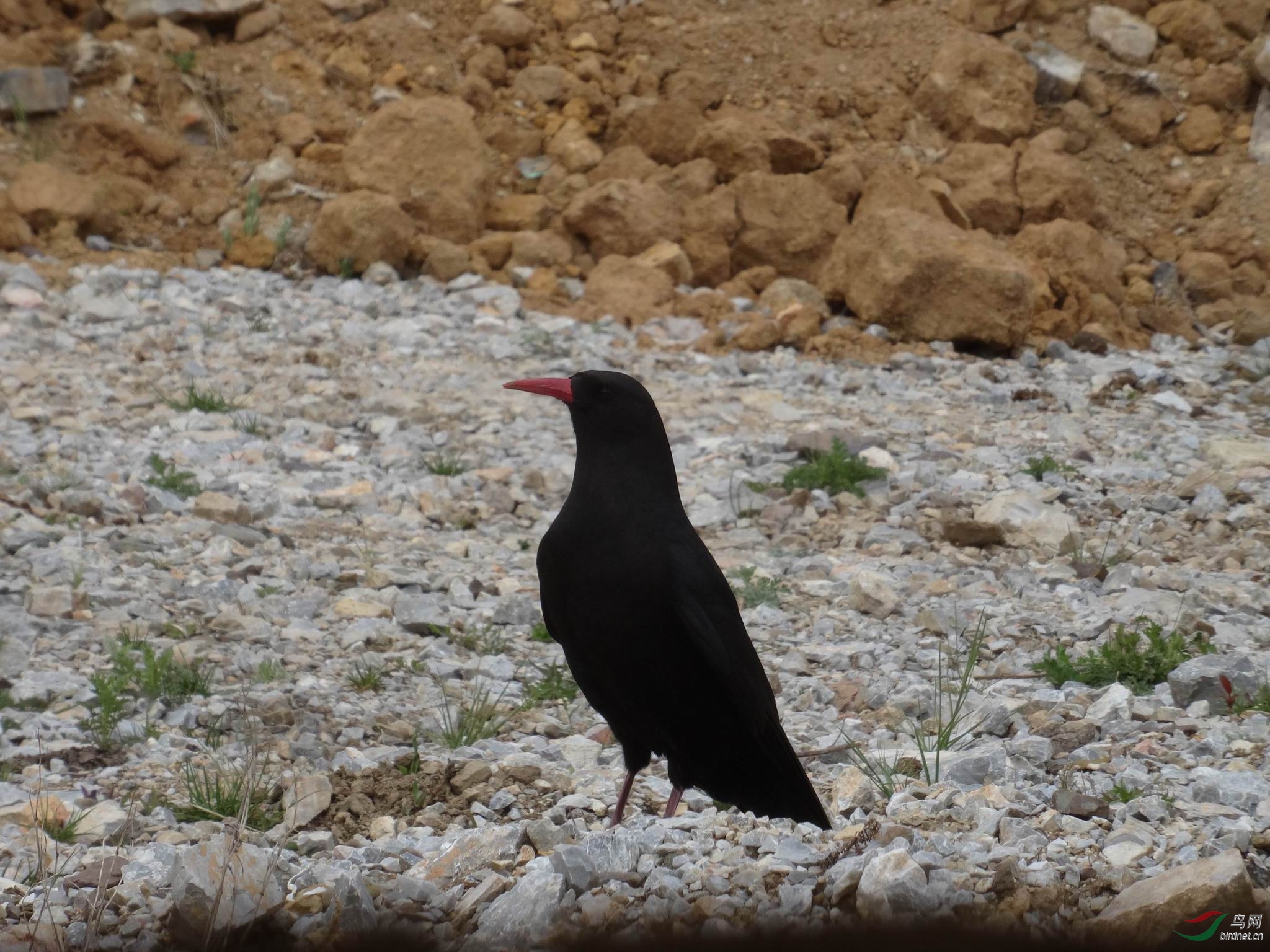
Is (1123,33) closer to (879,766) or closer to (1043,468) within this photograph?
(1043,468)

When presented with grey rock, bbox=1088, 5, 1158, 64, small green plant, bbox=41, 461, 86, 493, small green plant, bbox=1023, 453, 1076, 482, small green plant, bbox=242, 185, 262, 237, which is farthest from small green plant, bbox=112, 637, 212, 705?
grey rock, bbox=1088, 5, 1158, 64

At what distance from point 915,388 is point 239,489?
14.2ft

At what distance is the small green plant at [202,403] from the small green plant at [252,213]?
283cm

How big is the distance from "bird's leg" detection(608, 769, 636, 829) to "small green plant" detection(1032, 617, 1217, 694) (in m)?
1.71

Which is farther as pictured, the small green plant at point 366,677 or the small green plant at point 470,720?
the small green plant at point 366,677

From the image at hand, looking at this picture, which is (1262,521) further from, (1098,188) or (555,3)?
(555,3)

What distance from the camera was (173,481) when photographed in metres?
6.48

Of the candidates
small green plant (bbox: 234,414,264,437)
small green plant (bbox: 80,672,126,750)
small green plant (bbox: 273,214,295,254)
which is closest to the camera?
small green plant (bbox: 80,672,126,750)

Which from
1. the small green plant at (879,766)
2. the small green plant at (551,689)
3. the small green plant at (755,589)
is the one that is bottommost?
the small green plant at (551,689)

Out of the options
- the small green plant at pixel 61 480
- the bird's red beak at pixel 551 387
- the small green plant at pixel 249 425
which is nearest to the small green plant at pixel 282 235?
the small green plant at pixel 249 425

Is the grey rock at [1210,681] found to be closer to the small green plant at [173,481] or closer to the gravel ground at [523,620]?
the gravel ground at [523,620]

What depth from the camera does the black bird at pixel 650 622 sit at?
3301 mm

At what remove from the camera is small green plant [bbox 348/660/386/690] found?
4762 millimetres

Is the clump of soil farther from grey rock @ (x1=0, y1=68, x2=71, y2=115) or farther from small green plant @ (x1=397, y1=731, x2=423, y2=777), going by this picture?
grey rock @ (x1=0, y1=68, x2=71, y2=115)
